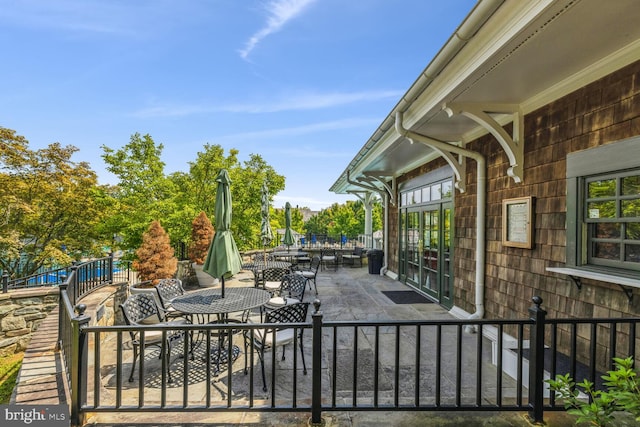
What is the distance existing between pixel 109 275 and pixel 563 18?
7839 millimetres

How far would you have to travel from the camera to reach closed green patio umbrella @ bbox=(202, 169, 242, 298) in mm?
3664

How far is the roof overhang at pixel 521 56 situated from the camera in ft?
6.35

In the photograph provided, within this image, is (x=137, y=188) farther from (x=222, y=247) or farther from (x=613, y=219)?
→ (x=613, y=219)

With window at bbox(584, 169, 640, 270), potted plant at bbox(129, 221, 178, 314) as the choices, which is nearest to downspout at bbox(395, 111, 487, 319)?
window at bbox(584, 169, 640, 270)

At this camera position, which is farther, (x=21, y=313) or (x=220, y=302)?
(x=21, y=313)

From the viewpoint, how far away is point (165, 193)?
10930 millimetres

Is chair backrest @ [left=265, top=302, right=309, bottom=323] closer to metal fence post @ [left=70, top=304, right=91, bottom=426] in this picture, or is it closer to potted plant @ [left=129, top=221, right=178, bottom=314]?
metal fence post @ [left=70, top=304, right=91, bottom=426]

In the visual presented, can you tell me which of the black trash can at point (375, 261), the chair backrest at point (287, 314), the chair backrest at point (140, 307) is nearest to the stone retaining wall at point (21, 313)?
the chair backrest at point (140, 307)

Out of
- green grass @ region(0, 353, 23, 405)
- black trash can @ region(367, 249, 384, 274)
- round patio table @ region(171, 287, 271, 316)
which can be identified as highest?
round patio table @ region(171, 287, 271, 316)

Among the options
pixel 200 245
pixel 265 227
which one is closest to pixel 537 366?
pixel 265 227

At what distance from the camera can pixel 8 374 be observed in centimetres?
493

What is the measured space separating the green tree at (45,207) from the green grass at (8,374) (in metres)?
4.05

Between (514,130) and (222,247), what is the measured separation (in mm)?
3960

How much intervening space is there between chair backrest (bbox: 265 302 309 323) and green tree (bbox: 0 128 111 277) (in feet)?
29.3
